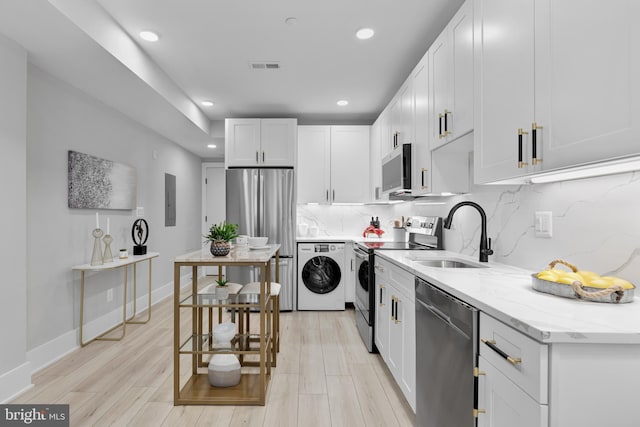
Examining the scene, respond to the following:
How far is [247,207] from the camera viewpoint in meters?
4.36

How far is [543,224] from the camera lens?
1.71 meters

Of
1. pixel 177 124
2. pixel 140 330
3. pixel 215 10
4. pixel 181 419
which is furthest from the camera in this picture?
pixel 177 124

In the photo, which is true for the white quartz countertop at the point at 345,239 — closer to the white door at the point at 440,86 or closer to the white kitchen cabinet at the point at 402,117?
the white kitchen cabinet at the point at 402,117

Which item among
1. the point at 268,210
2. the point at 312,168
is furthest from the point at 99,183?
the point at 312,168

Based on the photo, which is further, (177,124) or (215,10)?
(177,124)

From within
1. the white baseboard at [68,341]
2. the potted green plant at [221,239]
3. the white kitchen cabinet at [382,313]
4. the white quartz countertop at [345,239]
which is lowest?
the white baseboard at [68,341]

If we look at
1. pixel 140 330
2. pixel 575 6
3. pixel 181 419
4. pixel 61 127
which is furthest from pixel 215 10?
pixel 140 330

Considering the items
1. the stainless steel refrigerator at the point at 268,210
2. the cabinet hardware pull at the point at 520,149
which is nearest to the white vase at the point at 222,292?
the cabinet hardware pull at the point at 520,149

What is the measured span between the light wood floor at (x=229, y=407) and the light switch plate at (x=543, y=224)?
129 centimetres

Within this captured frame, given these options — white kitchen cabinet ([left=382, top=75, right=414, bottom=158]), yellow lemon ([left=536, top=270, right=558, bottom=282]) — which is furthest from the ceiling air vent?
yellow lemon ([left=536, top=270, right=558, bottom=282])

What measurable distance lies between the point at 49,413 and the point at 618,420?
9.15 ft

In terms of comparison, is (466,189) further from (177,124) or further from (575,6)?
(177,124)

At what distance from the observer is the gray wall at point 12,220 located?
2189mm

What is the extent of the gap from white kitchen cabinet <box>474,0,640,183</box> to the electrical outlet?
342mm
